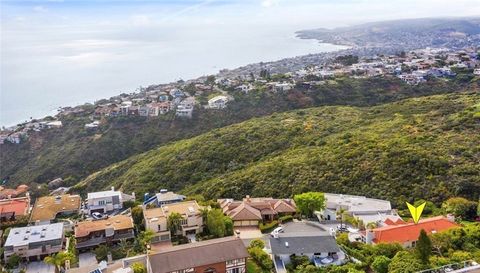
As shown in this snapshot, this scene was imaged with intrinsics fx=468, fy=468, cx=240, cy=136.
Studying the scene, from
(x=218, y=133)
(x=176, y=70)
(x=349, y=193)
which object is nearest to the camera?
(x=349, y=193)

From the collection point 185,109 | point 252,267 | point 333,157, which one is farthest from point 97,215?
point 185,109

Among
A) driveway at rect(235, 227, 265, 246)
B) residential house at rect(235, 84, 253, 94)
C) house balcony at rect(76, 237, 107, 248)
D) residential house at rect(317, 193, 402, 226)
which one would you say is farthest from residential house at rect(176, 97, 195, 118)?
house balcony at rect(76, 237, 107, 248)

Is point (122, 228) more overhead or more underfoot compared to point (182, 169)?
more overhead

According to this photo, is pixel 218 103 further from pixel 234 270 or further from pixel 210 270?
pixel 210 270

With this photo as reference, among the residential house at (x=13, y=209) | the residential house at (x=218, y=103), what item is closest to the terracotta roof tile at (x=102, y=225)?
the residential house at (x=13, y=209)

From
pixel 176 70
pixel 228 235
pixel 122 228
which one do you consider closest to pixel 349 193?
pixel 228 235

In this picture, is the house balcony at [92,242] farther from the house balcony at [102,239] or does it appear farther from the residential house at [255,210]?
the residential house at [255,210]

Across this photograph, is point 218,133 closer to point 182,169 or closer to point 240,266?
point 182,169

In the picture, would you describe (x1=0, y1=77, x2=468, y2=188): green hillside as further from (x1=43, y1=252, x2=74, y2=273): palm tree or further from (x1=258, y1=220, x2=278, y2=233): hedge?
(x1=258, y1=220, x2=278, y2=233): hedge
